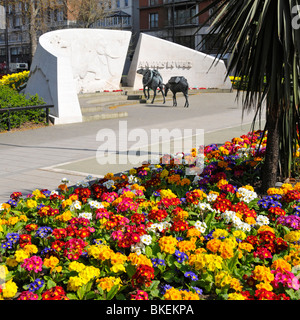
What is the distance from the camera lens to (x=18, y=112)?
13.3m

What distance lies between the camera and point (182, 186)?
5.26 metres

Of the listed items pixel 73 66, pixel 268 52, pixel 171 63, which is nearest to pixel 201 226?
pixel 268 52

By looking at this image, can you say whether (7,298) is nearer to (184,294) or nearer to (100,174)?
(184,294)

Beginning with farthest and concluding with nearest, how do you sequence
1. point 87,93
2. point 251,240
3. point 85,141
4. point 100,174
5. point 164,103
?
point 87,93 → point 164,103 → point 85,141 → point 100,174 → point 251,240

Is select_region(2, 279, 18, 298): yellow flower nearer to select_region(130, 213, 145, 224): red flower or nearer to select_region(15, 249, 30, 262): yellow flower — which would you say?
select_region(15, 249, 30, 262): yellow flower

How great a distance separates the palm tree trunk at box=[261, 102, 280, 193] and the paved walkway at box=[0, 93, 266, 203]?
1200 millimetres

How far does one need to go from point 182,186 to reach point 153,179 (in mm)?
345

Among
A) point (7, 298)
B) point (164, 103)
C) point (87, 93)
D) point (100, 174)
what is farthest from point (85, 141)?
point (87, 93)

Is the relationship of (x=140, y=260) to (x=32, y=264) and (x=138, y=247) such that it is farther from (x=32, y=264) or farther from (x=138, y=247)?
(x=32, y=264)

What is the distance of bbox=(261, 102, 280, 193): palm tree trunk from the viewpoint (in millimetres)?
4853

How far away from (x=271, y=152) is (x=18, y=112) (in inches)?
389

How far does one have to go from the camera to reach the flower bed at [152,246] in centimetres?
295

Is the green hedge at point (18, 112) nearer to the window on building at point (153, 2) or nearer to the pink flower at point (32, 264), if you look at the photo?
the pink flower at point (32, 264)

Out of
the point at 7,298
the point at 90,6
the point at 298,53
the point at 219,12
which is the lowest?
the point at 7,298
